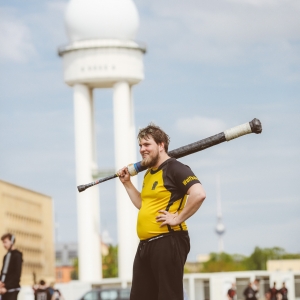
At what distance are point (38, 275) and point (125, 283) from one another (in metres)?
42.6

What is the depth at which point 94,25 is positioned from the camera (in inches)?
3460

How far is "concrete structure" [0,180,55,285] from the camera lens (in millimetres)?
103062

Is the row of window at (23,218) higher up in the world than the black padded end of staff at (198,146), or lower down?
higher up

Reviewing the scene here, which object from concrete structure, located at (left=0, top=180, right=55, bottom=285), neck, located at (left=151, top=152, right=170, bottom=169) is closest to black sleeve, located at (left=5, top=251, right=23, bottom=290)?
neck, located at (left=151, top=152, right=170, bottom=169)

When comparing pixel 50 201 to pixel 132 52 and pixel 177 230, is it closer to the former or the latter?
pixel 132 52

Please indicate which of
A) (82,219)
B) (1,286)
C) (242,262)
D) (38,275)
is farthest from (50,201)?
(1,286)

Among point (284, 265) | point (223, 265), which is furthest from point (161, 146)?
point (223, 265)

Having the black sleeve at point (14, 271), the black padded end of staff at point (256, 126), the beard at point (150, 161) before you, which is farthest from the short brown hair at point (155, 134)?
the black sleeve at point (14, 271)

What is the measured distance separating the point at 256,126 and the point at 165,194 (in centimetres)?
91

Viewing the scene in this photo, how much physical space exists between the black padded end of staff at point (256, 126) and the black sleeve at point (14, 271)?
242 inches

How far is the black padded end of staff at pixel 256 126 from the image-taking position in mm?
9320

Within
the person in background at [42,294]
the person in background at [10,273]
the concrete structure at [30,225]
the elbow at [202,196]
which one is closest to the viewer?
the elbow at [202,196]

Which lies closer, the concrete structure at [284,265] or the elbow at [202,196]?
the elbow at [202,196]

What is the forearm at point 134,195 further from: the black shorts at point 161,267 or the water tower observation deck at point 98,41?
the water tower observation deck at point 98,41
